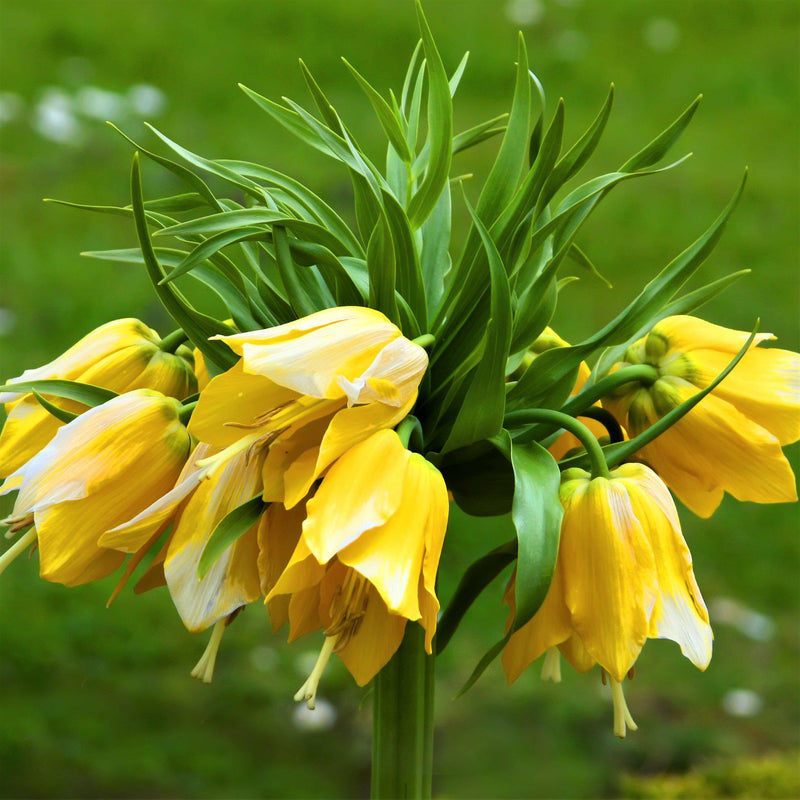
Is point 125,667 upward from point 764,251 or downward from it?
downward

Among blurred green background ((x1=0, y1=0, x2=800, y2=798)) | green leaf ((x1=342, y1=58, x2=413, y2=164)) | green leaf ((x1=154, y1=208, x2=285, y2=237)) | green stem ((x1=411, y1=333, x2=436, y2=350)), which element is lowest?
blurred green background ((x1=0, y1=0, x2=800, y2=798))

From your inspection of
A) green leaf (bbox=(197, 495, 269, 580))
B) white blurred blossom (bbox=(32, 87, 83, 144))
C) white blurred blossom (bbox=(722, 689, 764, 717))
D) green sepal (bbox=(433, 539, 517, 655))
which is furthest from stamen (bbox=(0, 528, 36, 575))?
white blurred blossom (bbox=(32, 87, 83, 144))

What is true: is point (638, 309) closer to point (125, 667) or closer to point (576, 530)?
point (576, 530)

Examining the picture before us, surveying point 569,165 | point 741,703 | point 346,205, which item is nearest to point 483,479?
point 569,165

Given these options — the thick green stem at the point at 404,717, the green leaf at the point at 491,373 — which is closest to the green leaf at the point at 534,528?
the green leaf at the point at 491,373

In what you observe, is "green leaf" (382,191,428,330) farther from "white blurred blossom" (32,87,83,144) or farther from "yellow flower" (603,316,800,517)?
"white blurred blossom" (32,87,83,144)

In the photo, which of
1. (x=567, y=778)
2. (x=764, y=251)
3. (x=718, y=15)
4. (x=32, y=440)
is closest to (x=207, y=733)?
(x=567, y=778)
